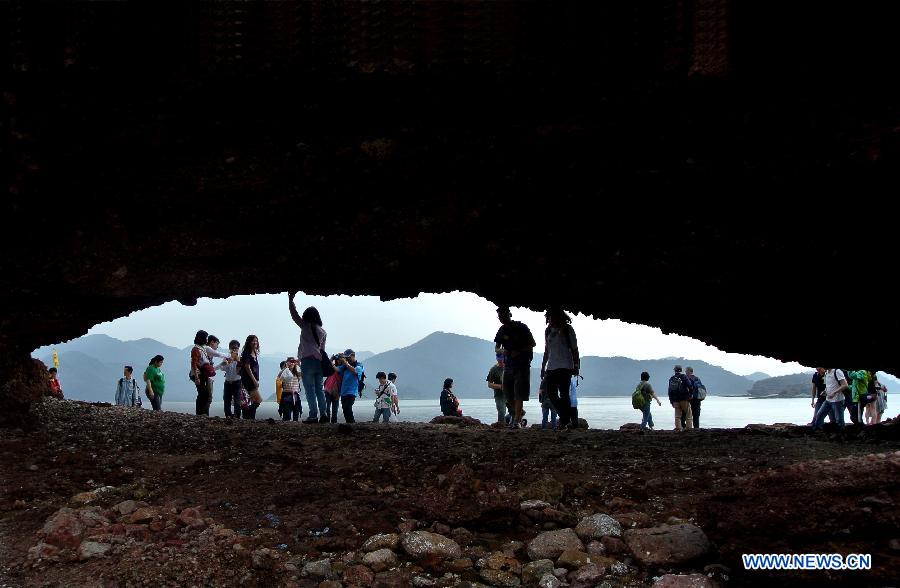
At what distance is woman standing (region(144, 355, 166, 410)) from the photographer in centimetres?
1327

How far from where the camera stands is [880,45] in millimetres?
4668

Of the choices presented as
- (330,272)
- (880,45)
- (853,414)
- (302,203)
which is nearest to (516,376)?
(330,272)

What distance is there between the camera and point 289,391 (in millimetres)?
13523

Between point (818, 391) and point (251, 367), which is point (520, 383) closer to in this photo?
point (251, 367)

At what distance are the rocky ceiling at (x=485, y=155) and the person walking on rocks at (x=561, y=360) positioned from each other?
2.50 metres

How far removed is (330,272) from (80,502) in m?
3.32

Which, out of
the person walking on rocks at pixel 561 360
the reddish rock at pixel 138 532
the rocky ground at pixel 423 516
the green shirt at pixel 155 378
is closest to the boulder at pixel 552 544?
the rocky ground at pixel 423 516

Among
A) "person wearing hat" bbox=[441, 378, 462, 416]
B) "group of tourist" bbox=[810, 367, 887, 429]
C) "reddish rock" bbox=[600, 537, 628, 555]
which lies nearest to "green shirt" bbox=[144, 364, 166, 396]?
"person wearing hat" bbox=[441, 378, 462, 416]

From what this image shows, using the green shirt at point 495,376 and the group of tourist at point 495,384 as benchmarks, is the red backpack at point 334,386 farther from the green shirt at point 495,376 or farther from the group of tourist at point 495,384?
the green shirt at point 495,376

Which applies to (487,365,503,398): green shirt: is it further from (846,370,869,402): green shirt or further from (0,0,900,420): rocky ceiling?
(846,370,869,402): green shirt

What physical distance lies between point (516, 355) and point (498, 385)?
3.04m

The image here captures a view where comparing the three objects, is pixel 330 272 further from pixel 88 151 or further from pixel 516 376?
pixel 516 376

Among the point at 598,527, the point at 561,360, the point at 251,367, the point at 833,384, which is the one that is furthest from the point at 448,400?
the point at 598,527

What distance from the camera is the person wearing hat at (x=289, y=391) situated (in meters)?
13.5
